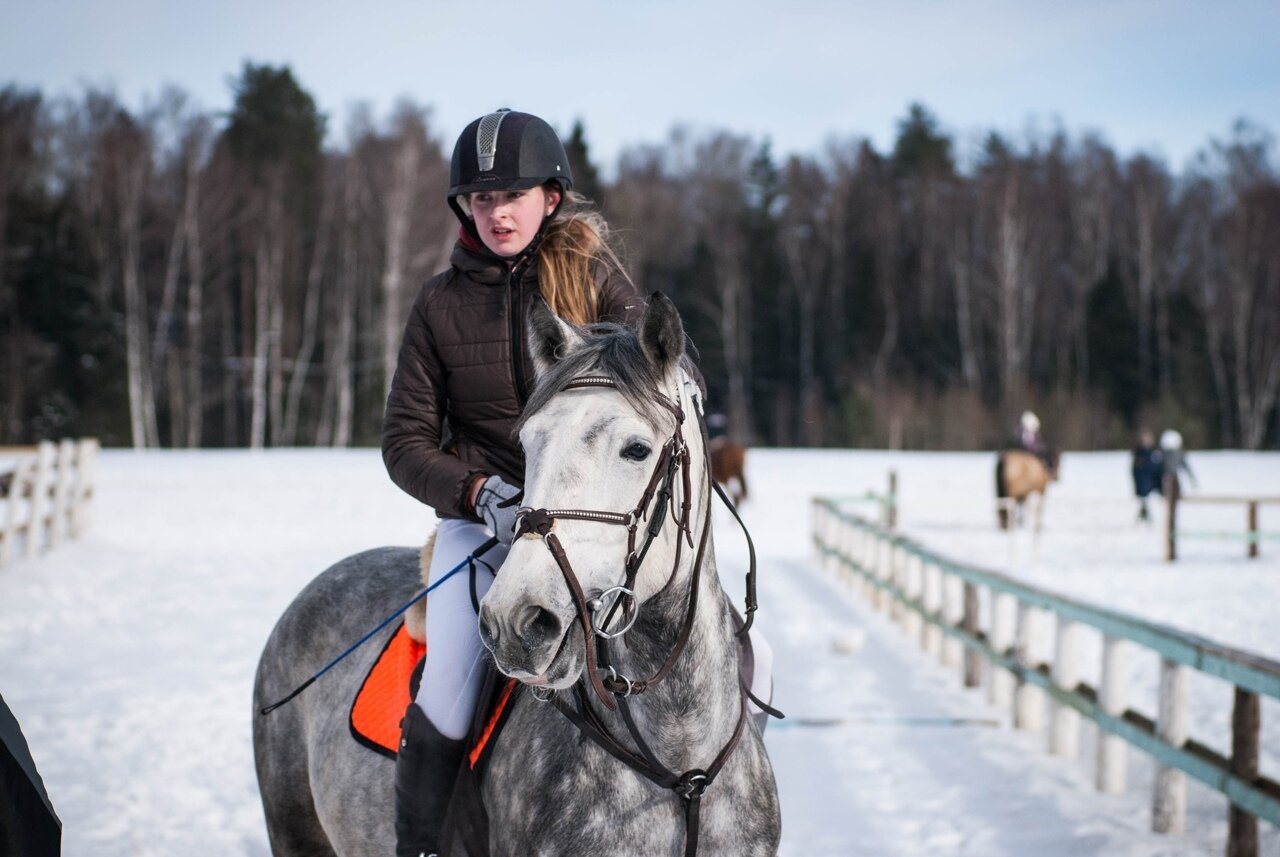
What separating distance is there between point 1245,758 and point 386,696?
3437mm

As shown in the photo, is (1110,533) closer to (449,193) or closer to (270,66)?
(449,193)

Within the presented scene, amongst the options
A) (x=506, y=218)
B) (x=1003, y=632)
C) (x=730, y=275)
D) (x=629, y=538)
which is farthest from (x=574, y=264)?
(x=730, y=275)

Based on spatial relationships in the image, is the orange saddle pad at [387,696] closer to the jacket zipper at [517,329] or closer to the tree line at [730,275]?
the jacket zipper at [517,329]

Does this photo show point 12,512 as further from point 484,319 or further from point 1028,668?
point 484,319

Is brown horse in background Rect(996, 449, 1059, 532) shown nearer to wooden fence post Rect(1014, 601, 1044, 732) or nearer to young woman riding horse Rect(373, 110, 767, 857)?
wooden fence post Rect(1014, 601, 1044, 732)

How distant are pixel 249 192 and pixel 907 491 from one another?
961 inches

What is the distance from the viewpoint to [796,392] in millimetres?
43094

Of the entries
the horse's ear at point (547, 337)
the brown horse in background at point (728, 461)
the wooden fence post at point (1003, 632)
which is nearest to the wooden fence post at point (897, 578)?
the wooden fence post at point (1003, 632)

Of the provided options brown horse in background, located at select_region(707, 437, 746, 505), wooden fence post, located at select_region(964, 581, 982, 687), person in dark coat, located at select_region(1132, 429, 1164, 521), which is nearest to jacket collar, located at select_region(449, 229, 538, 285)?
wooden fence post, located at select_region(964, 581, 982, 687)

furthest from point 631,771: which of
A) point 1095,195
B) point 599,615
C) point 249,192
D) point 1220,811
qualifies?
point 1095,195

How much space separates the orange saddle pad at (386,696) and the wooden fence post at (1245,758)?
3.27 m

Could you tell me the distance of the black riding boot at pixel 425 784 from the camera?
233 centimetres

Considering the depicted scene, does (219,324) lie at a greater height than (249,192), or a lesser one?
lesser

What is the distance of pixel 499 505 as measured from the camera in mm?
2246
